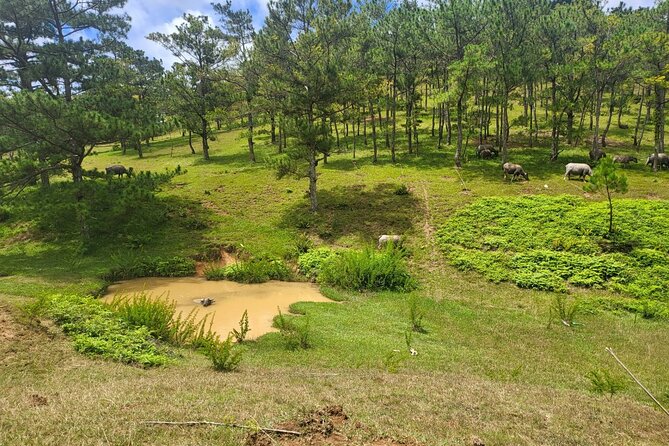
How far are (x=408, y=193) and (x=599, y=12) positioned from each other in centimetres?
2111

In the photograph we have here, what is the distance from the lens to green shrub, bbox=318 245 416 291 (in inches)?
673

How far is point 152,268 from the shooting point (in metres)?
18.6

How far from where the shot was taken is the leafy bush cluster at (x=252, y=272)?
59.3 ft

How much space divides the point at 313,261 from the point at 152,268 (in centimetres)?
770

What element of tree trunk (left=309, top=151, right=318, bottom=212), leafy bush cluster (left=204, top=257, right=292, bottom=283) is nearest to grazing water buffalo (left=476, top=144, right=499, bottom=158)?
tree trunk (left=309, top=151, right=318, bottom=212)

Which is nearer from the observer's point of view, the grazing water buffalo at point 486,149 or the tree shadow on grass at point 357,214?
the tree shadow on grass at point 357,214

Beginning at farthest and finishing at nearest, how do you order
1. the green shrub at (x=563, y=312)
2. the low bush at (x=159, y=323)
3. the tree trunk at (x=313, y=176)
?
the tree trunk at (x=313, y=176), the green shrub at (x=563, y=312), the low bush at (x=159, y=323)

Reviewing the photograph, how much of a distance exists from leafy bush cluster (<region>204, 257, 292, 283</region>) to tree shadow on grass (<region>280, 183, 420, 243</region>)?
158 inches

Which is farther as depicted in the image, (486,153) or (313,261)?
(486,153)

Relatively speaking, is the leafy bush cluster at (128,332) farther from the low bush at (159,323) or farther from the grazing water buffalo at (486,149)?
the grazing water buffalo at (486,149)

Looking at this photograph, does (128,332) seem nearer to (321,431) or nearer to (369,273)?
(321,431)

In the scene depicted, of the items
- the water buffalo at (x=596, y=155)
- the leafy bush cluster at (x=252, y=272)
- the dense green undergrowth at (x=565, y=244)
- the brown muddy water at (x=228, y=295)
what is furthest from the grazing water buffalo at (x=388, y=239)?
the water buffalo at (x=596, y=155)

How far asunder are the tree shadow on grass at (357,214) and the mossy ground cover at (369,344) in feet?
0.41

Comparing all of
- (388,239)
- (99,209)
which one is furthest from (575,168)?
(99,209)
